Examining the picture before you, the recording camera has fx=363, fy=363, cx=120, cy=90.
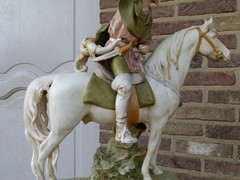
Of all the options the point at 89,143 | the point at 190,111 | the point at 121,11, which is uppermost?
the point at 121,11

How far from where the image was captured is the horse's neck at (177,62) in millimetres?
1055

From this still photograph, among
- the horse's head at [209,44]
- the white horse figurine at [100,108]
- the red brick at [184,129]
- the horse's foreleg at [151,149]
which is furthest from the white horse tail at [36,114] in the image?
the red brick at [184,129]

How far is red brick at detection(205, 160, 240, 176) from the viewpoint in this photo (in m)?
1.49

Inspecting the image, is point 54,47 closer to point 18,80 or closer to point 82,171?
point 18,80

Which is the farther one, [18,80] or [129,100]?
[18,80]

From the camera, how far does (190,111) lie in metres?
1.56

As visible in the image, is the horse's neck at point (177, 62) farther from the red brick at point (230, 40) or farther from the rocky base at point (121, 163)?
the red brick at point (230, 40)

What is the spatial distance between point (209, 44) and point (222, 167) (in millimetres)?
668

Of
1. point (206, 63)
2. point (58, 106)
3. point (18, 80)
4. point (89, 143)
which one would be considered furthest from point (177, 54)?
point (18, 80)

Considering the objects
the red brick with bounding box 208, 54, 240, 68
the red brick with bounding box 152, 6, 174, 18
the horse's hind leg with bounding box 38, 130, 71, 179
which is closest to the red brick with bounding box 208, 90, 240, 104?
the red brick with bounding box 208, 54, 240, 68

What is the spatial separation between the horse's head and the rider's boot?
0.25 meters

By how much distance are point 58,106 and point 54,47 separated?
997 millimetres

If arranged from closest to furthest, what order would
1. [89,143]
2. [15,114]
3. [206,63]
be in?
[206,63] < [89,143] < [15,114]

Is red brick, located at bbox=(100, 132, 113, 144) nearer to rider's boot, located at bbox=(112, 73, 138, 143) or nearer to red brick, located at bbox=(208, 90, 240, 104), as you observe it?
red brick, located at bbox=(208, 90, 240, 104)
